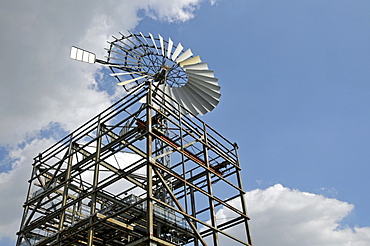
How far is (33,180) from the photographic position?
30.3 metres

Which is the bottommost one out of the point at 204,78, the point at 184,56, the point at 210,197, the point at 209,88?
the point at 210,197

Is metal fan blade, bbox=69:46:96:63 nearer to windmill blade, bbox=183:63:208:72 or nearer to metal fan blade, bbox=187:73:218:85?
windmill blade, bbox=183:63:208:72

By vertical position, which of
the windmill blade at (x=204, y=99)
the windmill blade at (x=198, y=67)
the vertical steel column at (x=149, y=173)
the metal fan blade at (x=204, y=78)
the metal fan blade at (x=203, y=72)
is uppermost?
the windmill blade at (x=198, y=67)

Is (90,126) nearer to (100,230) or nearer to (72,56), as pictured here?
(72,56)

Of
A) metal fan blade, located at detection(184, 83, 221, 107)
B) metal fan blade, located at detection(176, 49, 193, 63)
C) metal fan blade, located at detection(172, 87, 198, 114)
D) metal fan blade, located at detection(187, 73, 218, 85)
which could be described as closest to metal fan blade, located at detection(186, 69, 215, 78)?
metal fan blade, located at detection(187, 73, 218, 85)

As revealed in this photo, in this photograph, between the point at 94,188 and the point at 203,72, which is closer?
the point at 94,188

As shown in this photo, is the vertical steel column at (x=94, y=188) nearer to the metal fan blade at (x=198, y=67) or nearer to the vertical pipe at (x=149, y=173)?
the vertical pipe at (x=149, y=173)

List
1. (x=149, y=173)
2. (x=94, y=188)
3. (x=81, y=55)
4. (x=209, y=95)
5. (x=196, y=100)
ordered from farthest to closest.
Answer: (x=196, y=100), (x=209, y=95), (x=81, y=55), (x=94, y=188), (x=149, y=173)

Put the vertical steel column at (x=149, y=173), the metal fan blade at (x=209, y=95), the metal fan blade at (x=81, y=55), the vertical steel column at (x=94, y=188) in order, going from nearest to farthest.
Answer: the vertical steel column at (x=149, y=173)
the vertical steel column at (x=94, y=188)
the metal fan blade at (x=81, y=55)
the metal fan blade at (x=209, y=95)

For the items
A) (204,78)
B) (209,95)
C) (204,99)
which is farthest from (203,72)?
(204,99)

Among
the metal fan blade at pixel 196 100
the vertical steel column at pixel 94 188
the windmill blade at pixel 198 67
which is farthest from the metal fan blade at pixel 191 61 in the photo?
the vertical steel column at pixel 94 188

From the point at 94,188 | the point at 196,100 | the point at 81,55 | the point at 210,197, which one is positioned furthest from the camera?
the point at 196,100

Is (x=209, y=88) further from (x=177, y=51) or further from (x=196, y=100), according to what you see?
(x=177, y=51)

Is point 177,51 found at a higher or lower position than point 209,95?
higher
